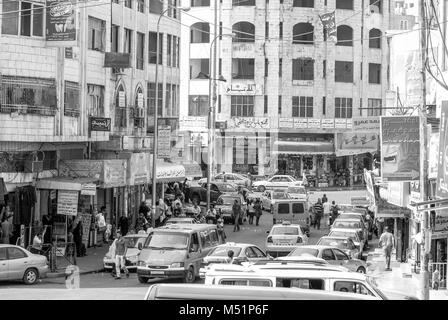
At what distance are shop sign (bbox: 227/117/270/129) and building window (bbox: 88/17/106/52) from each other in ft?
137

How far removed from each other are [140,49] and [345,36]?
40790mm

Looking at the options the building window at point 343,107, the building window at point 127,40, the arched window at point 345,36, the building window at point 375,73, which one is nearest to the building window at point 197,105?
the building window at point 343,107

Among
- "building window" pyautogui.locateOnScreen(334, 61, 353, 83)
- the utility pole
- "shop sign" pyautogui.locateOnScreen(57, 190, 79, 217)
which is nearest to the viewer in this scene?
the utility pole

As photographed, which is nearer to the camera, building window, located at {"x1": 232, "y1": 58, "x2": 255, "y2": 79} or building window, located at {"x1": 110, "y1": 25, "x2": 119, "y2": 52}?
building window, located at {"x1": 110, "y1": 25, "x2": 119, "y2": 52}

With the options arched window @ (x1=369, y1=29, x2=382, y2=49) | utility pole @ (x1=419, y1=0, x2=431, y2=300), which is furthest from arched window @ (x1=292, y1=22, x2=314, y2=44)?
utility pole @ (x1=419, y1=0, x2=431, y2=300)

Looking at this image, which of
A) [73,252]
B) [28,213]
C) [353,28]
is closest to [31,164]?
[28,213]

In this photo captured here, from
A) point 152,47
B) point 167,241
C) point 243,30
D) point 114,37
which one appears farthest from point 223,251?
point 243,30

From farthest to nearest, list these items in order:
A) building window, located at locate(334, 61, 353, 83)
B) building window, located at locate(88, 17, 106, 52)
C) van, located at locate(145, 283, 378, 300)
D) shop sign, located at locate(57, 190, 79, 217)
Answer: building window, located at locate(334, 61, 353, 83), building window, located at locate(88, 17, 106, 52), shop sign, located at locate(57, 190, 79, 217), van, located at locate(145, 283, 378, 300)

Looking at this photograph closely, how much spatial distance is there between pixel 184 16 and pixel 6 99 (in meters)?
54.6

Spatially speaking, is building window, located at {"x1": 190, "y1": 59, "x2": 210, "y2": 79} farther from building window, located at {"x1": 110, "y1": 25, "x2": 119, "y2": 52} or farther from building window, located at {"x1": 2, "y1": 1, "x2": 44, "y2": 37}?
building window, located at {"x1": 2, "y1": 1, "x2": 44, "y2": 37}

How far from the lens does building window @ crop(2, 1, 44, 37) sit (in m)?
34.6

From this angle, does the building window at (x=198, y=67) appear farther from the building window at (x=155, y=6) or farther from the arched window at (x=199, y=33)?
the building window at (x=155, y=6)

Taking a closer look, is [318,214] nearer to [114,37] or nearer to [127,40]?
[127,40]

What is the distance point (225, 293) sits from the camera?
9.50m
